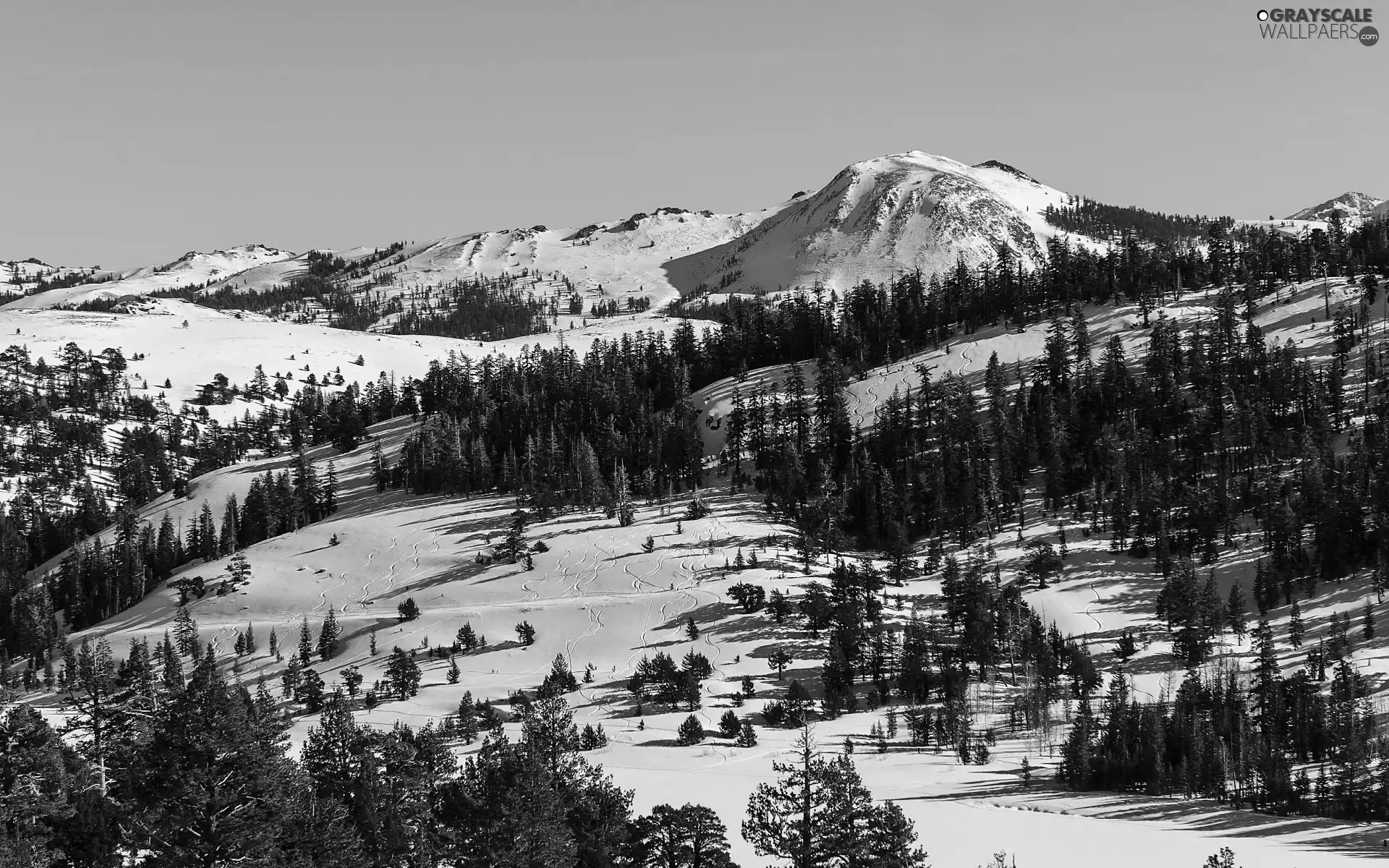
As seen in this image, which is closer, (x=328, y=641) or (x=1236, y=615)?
(x=1236, y=615)

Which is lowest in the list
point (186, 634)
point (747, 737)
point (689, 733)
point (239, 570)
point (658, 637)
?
point (747, 737)

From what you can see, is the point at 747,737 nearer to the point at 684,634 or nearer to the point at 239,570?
the point at 684,634

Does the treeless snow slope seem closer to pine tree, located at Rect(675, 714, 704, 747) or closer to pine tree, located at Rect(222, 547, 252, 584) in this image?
pine tree, located at Rect(675, 714, 704, 747)

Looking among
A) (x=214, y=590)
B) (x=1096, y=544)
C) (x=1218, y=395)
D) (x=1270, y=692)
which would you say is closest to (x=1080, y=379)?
(x=1218, y=395)

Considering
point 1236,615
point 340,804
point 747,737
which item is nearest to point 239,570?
point 747,737

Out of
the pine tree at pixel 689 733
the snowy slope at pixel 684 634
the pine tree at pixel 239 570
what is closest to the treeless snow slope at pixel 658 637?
the snowy slope at pixel 684 634

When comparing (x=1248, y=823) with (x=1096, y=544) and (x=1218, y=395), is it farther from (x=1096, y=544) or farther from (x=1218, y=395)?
(x=1218, y=395)

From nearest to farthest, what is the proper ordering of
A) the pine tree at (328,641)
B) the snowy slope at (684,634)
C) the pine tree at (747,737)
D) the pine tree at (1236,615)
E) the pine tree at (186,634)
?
the snowy slope at (684,634), the pine tree at (747,737), the pine tree at (1236,615), the pine tree at (328,641), the pine tree at (186,634)

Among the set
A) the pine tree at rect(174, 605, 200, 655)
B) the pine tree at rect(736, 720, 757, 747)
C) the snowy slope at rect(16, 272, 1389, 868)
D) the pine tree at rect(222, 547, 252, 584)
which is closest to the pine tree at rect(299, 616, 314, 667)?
the snowy slope at rect(16, 272, 1389, 868)

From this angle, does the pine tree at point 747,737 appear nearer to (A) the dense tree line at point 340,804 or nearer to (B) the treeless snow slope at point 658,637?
(B) the treeless snow slope at point 658,637

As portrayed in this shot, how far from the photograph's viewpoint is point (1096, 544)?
142 m

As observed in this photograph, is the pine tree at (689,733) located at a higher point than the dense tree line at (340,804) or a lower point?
lower

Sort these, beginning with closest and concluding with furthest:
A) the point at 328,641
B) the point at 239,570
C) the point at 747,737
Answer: the point at 747,737 < the point at 328,641 < the point at 239,570

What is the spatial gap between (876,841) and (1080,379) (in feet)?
492
